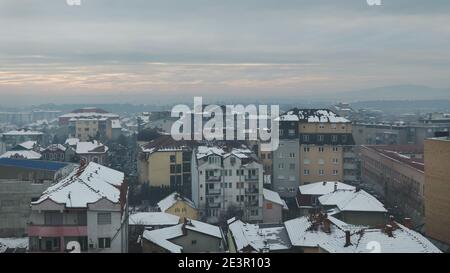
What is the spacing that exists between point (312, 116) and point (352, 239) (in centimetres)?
726

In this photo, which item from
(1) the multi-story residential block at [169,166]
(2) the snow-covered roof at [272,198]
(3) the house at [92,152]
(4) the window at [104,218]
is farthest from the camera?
(3) the house at [92,152]

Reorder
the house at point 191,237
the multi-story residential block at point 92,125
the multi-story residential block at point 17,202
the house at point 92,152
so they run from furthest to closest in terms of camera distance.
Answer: the multi-story residential block at point 92,125 < the house at point 92,152 < the multi-story residential block at point 17,202 < the house at point 191,237

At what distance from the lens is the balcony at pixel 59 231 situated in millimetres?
4102

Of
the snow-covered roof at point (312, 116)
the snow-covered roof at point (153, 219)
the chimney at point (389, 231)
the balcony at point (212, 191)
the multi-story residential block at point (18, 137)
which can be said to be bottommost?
the snow-covered roof at point (153, 219)

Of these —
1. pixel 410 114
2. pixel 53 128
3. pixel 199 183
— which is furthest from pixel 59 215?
pixel 53 128

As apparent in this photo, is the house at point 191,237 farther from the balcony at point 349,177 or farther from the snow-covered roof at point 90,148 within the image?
the snow-covered roof at point 90,148

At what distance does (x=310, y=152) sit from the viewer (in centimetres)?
1042

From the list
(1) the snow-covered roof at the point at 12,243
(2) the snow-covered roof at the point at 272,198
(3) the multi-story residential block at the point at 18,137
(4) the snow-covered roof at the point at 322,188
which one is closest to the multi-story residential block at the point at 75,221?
(1) the snow-covered roof at the point at 12,243

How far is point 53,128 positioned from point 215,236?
22165mm

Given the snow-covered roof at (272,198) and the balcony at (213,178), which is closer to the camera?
the snow-covered roof at (272,198)

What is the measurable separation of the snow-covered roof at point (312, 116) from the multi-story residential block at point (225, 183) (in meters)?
2.46

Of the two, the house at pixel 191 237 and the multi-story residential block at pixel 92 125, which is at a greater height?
the multi-story residential block at pixel 92 125

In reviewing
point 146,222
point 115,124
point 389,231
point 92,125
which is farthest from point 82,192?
point 115,124

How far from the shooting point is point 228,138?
11.9 m
